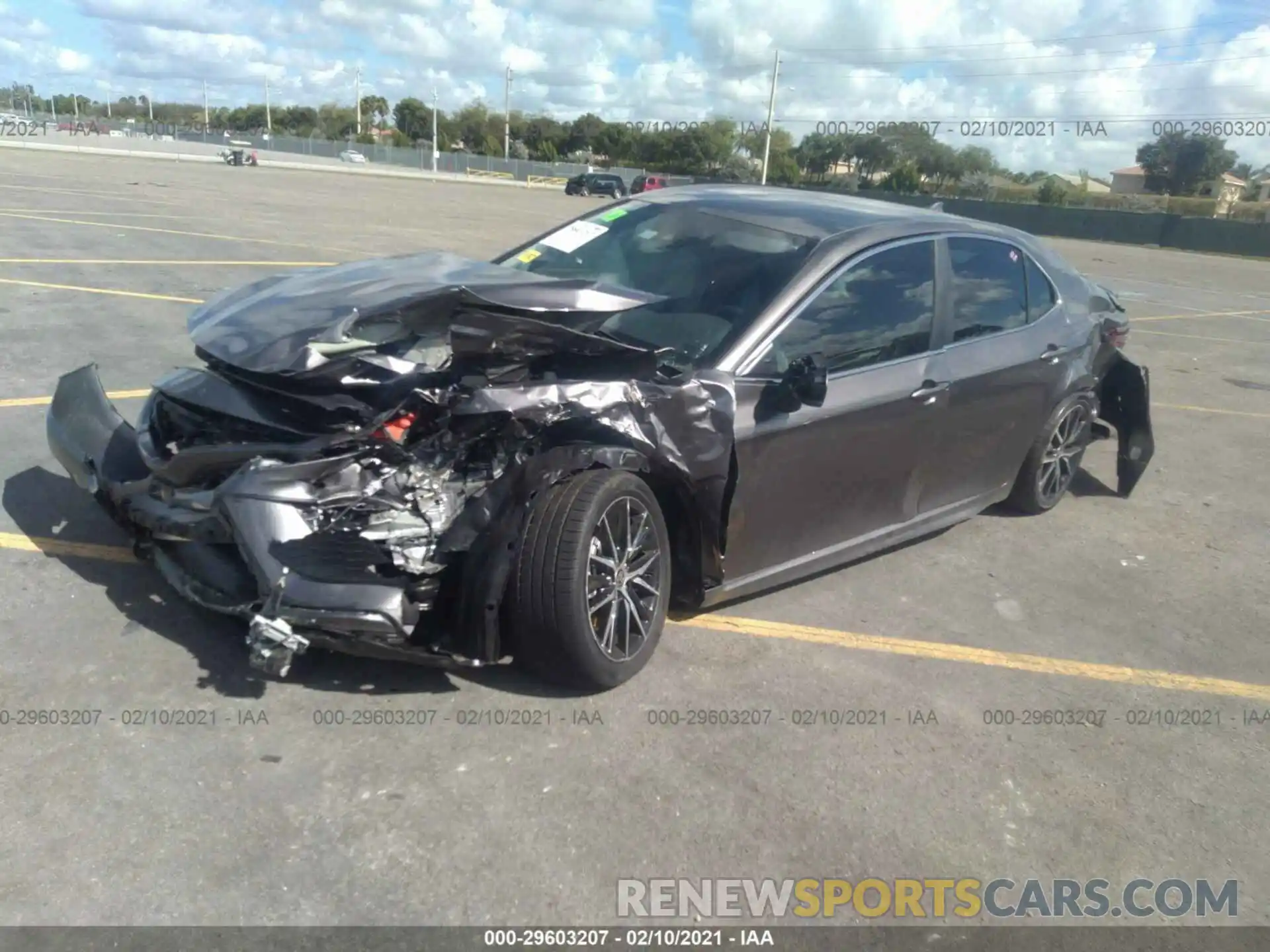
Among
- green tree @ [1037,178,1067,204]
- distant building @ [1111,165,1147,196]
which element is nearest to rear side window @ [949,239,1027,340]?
→ green tree @ [1037,178,1067,204]

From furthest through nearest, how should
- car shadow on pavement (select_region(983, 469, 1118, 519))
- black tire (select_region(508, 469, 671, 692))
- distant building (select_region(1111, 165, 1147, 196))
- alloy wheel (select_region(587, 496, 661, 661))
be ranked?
1. distant building (select_region(1111, 165, 1147, 196))
2. car shadow on pavement (select_region(983, 469, 1118, 519))
3. alloy wheel (select_region(587, 496, 661, 661))
4. black tire (select_region(508, 469, 671, 692))

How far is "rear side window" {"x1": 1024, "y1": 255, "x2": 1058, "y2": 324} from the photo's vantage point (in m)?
5.52

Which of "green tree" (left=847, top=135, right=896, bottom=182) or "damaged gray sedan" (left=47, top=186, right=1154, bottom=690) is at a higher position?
"green tree" (left=847, top=135, right=896, bottom=182)

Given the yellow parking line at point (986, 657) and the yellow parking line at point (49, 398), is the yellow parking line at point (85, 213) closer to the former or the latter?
the yellow parking line at point (49, 398)

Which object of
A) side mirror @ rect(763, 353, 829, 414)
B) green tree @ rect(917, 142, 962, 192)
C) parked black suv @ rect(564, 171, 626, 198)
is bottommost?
side mirror @ rect(763, 353, 829, 414)

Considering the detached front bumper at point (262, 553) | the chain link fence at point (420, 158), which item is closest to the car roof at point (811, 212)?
the detached front bumper at point (262, 553)

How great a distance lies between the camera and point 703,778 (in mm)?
3275

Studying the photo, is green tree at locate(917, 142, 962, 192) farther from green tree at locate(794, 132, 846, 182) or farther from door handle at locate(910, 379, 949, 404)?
door handle at locate(910, 379, 949, 404)

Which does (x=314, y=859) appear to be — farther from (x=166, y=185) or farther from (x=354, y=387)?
(x=166, y=185)

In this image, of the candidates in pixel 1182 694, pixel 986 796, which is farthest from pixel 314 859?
pixel 1182 694

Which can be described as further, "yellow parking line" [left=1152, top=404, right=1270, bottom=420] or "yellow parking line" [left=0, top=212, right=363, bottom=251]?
"yellow parking line" [left=0, top=212, right=363, bottom=251]

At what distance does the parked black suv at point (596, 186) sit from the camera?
5188 centimetres

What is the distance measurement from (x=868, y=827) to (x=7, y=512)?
13.3 ft

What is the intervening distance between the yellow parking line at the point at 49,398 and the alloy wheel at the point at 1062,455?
5.29 m
